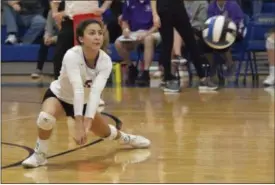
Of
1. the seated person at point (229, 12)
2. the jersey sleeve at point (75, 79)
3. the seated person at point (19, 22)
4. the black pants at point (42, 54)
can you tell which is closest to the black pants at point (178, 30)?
the seated person at point (229, 12)

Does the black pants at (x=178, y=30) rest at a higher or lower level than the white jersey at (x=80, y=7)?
lower

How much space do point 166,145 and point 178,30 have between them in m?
3.22

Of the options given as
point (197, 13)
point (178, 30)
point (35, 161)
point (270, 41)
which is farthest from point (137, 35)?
point (35, 161)

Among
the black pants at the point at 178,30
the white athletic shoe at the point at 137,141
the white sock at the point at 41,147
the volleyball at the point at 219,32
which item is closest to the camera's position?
the white sock at the point at 41,147

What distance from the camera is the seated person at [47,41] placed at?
9.80m

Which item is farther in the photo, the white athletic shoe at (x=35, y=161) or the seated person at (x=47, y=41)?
the seated person at (x=47, y=41)

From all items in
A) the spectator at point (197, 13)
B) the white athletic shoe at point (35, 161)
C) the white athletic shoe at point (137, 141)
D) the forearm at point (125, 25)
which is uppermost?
the spectator at point (197, 13)

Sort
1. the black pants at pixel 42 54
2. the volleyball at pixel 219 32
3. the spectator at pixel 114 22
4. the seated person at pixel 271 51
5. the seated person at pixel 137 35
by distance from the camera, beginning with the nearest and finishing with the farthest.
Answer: the volleyball at pixel 219 32 < the seated person at pixel 271 51 < the seated person at pixel 137 35 < the black pants at pixel 42 54 < the spectator at pixel 114 22

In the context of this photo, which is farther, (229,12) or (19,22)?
(19,22)

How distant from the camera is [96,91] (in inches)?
157

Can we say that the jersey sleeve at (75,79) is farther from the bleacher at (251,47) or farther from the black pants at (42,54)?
the black pants at (42,54)

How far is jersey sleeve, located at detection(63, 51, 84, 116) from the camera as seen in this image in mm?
3932

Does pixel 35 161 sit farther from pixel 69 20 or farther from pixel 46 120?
pixel 69 20

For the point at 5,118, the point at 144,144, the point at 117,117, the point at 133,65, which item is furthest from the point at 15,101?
the point at 144,144
